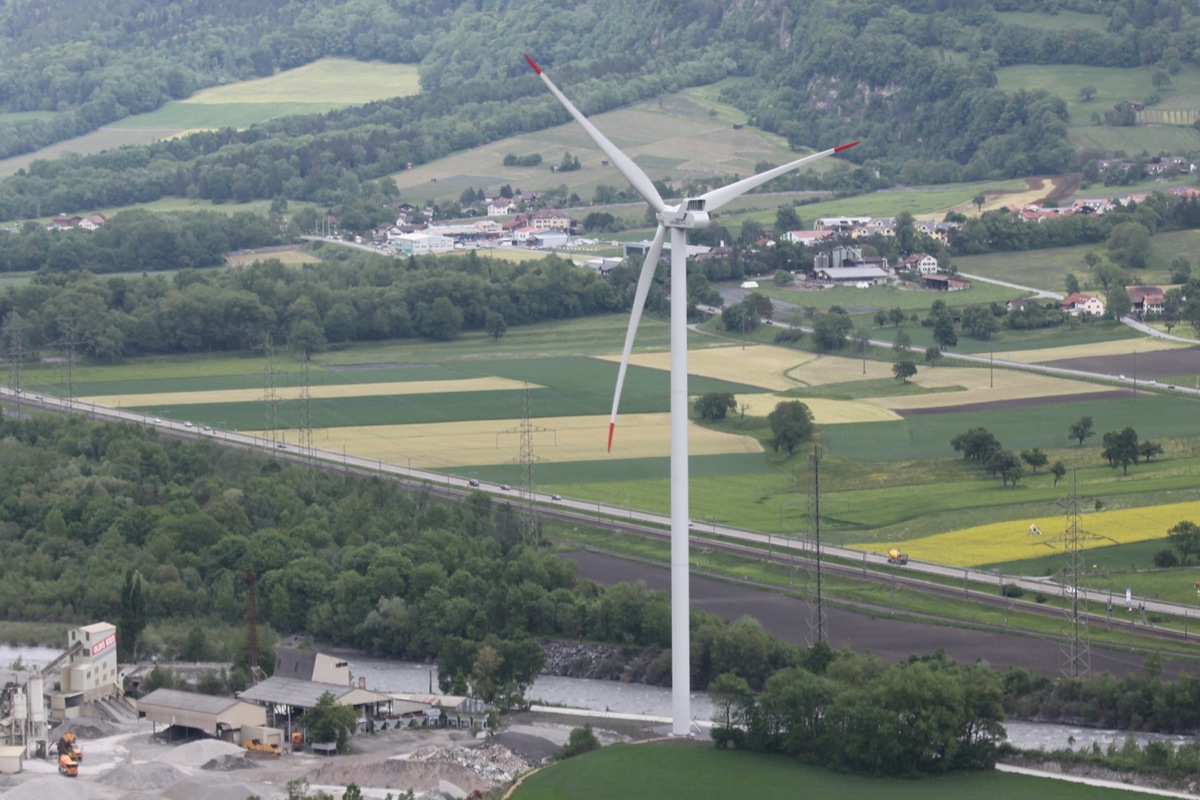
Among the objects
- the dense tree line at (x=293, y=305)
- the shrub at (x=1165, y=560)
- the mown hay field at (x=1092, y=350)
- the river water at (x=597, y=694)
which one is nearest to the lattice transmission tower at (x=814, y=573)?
the river water at (x=597, y=694)

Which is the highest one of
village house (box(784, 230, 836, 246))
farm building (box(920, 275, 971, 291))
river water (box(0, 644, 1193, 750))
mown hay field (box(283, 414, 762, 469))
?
village house (box(784, 230, 836, 246))

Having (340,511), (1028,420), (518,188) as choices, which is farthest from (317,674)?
(518,188)

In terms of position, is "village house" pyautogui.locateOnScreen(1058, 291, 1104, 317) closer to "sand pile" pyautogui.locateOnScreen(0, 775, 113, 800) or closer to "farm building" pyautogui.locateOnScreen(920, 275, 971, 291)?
"farm building" pyautogui.locateOnScreen(920, 275, 971, 291)

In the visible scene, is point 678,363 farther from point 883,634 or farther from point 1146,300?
point 1146,300

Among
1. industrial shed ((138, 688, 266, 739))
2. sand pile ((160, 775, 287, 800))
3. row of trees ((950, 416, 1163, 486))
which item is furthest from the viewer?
row of trees ((950, 416, 1163, 486))

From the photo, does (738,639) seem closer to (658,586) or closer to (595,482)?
(658,586)

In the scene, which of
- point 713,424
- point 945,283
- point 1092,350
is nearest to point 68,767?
point 713,424

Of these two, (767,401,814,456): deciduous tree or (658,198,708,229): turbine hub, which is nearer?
(658,198,708,229): turbine hub

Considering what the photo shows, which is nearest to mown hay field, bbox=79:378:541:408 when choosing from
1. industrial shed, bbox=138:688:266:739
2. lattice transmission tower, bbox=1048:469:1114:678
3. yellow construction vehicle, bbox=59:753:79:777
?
lattice transmission tower, bbox=1048:469:1114:678
